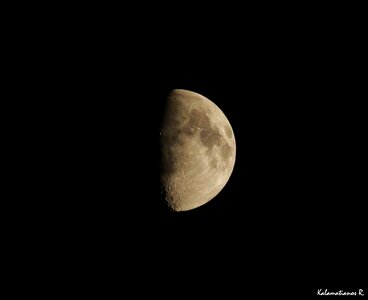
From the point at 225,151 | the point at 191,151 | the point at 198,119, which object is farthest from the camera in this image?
the point at 225,151

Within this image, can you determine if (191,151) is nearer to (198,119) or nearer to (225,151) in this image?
(198,119)

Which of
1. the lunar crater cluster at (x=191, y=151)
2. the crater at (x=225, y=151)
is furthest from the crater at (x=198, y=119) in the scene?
the crater at (x=225, y=151)

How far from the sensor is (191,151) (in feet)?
11.7

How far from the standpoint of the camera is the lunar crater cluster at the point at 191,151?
3.53m

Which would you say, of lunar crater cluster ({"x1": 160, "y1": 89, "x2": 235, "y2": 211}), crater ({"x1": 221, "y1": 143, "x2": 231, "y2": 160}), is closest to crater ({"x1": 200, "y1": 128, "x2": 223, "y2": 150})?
lunar crater cluster ({"x1": 160, "y1": 89, "x2": 235, "y2": 211})

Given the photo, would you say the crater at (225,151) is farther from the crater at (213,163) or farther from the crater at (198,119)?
the crater at (198,119)

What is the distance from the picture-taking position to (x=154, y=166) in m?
3.47

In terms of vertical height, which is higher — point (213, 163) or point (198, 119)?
point (198, 119)

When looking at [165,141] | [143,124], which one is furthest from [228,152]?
[143,124]

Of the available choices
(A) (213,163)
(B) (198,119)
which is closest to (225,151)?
(A) (213,163)

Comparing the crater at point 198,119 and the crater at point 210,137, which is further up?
the crater at point 198,119

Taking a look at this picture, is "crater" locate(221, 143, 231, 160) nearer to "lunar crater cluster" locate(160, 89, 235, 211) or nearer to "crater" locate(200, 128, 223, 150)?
"lunar crater cluster" locate(160, 89, 235, 211)

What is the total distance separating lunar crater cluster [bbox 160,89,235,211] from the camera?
3.53 meters

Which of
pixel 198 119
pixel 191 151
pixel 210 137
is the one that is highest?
pixel 198 119
